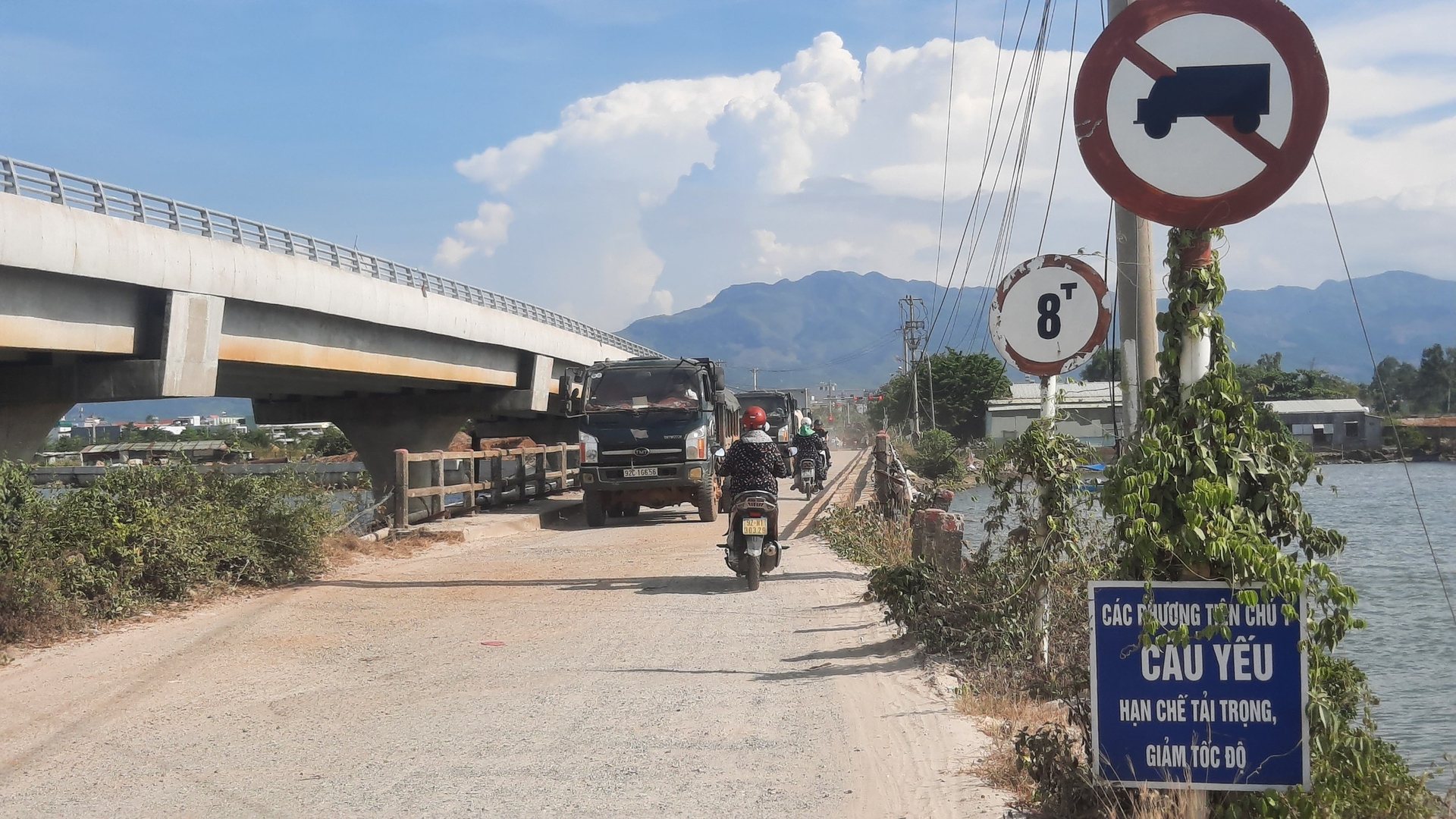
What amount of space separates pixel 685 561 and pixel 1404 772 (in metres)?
10.5

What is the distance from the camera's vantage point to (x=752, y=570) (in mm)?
11195

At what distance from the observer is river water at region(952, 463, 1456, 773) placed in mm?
10523

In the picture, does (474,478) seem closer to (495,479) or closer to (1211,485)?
(495,479)

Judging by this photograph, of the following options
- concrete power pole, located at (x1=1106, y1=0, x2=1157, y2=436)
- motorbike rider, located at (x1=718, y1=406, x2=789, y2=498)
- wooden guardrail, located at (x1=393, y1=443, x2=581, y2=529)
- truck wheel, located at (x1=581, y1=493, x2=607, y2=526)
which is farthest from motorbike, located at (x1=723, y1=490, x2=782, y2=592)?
truck wheel, located at (x1=581, y1=493, x2=607, y2=526)

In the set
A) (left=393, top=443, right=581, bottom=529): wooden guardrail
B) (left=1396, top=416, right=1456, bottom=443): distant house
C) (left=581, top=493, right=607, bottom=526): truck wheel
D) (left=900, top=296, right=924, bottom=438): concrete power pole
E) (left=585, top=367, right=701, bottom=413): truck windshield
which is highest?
(left=900, top=296, right=924, bottom=438): concrete power pole

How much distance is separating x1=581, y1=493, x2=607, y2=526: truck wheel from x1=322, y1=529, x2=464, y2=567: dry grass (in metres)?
3.40

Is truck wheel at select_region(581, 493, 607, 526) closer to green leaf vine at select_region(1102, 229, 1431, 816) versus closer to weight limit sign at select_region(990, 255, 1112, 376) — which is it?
weight limit sign at select_region(990, 255, 1112, 376)

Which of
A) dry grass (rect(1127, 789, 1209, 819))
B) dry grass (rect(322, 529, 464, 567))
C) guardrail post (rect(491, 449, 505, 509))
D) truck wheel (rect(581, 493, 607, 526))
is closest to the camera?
dry grass (rect(1127, 789, 1209, 819))

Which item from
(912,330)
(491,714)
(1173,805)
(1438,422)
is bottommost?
(491,714)

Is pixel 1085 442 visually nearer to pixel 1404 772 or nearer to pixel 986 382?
pixel 1404 772

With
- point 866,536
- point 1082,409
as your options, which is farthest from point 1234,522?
point 866,536

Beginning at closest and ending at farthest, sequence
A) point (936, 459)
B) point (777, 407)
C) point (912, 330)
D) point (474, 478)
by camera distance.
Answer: point (474, 478) → point (777, 407) → point (936, 459) → point (912, 330)

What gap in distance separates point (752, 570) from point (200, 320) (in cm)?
1511

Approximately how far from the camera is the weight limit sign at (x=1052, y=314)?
264 inches
